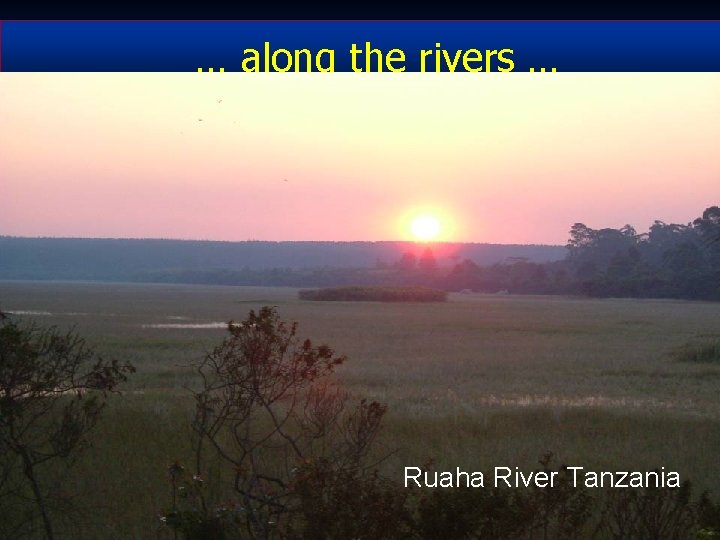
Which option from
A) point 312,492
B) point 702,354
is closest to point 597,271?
point 702,354

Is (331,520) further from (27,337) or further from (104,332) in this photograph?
(104,332)

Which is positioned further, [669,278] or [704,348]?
[669,278]

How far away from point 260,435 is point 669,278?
73639 mm

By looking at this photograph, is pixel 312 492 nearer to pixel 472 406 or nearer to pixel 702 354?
pixel 472 406

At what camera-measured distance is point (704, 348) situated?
2205 centimetres

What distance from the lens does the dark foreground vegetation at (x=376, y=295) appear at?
7025 centimetres

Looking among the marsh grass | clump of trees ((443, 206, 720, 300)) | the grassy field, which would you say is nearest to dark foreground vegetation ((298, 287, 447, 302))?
clump of trees ((443, 206, 720, 300))

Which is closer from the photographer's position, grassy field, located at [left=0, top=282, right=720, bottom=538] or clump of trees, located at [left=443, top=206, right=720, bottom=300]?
grassy field, located at [left=0, top=282, right=720, bottom=538]

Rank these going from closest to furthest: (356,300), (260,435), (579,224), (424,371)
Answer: (260,435) → (424,371) → (356,300) → (579,224)

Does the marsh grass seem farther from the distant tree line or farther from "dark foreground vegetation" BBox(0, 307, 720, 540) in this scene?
the distant tree line

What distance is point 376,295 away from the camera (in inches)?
2803

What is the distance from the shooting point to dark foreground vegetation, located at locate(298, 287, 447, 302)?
2766 inches
